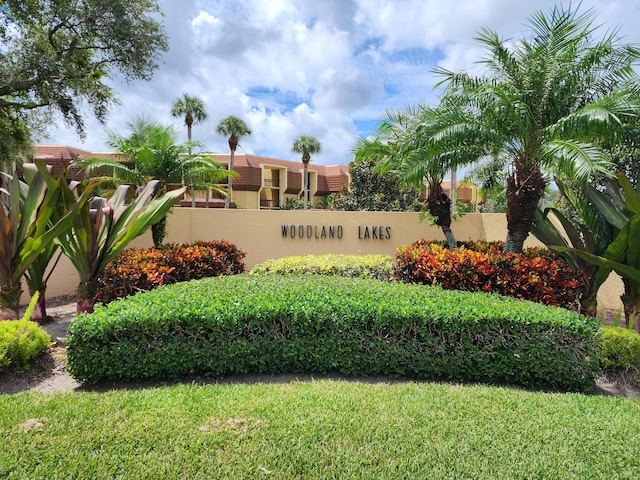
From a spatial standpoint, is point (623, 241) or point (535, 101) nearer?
point (623, 241)

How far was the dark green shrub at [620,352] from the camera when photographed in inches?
176

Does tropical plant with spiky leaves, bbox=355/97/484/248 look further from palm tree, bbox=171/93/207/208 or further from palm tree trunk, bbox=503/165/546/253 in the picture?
palm tree, bbox=171/93/207/208

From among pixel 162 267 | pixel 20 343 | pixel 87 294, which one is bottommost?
pixel 20 343

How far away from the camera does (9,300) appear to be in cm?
549

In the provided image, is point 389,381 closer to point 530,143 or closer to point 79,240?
point 79,240

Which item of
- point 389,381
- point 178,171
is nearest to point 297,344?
point 389,381

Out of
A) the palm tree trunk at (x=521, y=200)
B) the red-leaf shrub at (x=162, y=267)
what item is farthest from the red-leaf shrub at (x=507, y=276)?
the red-leaf shrub at (x=162, y=267)

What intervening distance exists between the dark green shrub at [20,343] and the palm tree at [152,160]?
491cm

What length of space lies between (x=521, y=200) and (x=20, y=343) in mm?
7719

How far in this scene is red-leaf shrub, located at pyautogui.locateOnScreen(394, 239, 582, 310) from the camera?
6.02 metres

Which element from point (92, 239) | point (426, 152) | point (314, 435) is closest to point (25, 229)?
point (92, 239)

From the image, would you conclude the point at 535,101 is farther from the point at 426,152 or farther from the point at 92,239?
the point at 92,239

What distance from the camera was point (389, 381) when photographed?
4.28 m

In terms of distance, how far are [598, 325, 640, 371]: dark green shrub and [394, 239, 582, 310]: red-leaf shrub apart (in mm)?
1364
